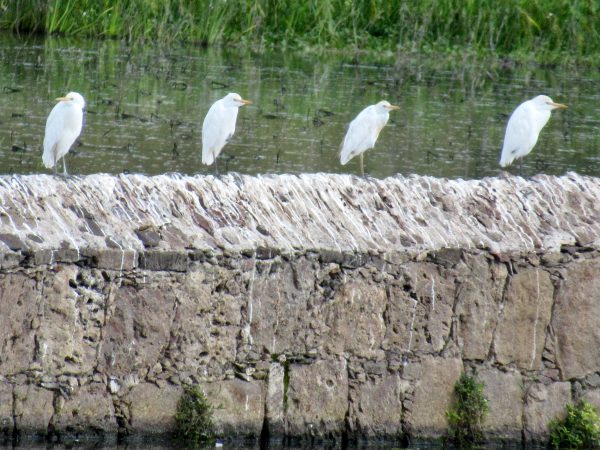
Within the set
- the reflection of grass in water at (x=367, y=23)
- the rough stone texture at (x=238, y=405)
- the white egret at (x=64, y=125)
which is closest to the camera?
the rough stone texture at (x=238, y=405)

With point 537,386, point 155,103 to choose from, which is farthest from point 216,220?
point 155,103

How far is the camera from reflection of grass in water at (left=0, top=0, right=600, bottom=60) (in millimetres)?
19828

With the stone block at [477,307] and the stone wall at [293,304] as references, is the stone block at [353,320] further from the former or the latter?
the stone block at [477,307]

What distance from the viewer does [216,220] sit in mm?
6098

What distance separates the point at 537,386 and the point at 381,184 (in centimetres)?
134

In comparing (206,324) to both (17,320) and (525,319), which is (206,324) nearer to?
(17,320)

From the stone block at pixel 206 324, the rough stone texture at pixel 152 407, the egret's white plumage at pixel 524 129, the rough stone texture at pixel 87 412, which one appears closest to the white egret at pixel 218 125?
the egret's white plumage at pixel 524 129

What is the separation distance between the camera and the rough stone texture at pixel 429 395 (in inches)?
245

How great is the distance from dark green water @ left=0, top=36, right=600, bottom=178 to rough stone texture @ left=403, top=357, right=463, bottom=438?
506 centimetres

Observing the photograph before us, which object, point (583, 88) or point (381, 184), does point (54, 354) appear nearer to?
point (381, 184)

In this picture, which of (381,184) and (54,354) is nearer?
(54,354)

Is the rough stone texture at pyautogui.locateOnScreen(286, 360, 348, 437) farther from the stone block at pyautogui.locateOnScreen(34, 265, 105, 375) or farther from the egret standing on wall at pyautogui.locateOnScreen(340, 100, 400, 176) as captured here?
the egret standing on wall at pyautogui.locateOnScreen(340, 100, 400, 176)

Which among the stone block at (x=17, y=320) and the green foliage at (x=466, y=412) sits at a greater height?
the stone block at (x=17, y=320)

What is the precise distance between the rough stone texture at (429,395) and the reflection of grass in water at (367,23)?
46.3ft
